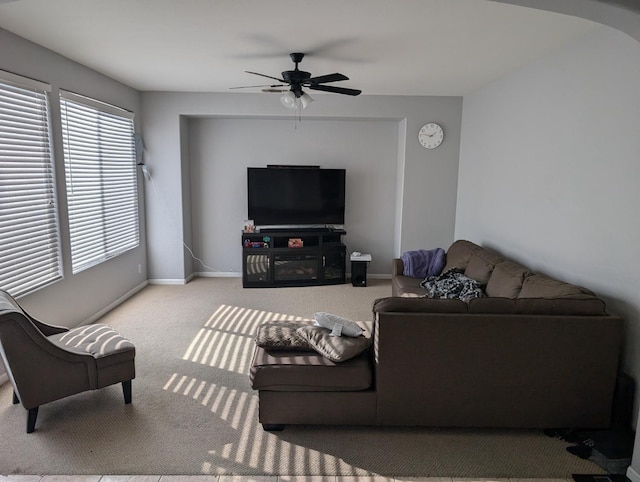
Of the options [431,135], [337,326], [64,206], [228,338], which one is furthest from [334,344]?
[431,135]

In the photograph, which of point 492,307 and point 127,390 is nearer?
point 492,307

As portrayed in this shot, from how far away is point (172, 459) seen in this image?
2395 mm

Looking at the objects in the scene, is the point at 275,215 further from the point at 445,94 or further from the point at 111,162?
the point at 445,94

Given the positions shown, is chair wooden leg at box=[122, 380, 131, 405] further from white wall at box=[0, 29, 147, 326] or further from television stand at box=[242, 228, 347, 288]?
television stand at box=[242, 228, 347, 288]

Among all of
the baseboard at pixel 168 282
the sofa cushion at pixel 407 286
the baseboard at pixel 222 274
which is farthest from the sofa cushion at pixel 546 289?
the baseboard at pixel 168 282

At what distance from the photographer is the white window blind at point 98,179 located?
4.12 meters

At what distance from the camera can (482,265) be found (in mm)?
4047

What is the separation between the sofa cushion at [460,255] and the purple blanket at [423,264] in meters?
0.08

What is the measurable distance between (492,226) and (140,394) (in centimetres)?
383

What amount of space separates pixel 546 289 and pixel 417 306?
3.51ft

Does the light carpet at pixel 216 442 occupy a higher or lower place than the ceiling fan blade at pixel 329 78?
lower

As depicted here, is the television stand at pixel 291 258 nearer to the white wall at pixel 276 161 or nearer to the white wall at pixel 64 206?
the white wall at pixel 276 161

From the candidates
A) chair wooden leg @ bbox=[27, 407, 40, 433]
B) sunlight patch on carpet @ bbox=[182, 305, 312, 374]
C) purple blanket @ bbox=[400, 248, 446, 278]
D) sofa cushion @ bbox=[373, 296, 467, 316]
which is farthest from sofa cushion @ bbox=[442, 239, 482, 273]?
chair wooden leg @ bbox=[27, 407, 40, 433]

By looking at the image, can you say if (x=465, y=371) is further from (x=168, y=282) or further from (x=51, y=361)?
(x=168, y=282)
